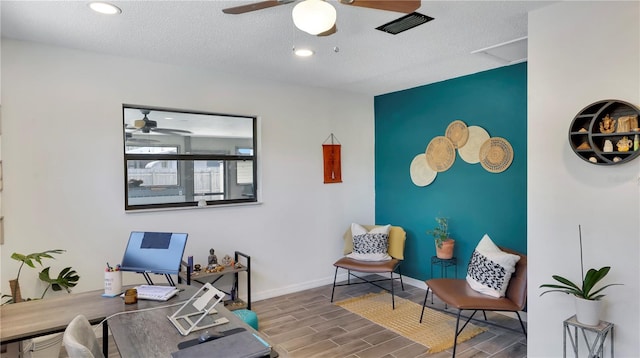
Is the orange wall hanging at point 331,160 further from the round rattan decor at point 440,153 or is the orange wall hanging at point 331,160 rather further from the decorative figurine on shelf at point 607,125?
the decorative figurine on shelf at point 607,125

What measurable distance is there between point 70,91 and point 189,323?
251cm

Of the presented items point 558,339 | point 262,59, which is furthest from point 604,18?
point 262,59

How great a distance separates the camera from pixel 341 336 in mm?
3320

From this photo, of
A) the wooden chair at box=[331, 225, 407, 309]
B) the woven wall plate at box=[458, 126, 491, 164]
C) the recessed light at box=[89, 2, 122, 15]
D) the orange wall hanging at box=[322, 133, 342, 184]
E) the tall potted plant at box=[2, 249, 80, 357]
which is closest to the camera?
the recessed light at box=[89, 2, 122, 15]

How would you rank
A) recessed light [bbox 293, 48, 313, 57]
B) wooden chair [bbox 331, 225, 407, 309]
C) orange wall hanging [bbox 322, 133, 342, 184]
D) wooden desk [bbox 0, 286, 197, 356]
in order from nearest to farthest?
1. wooden desk [bbox 0, 286, 197, 356]
2. recessed light [bbox 293, 48, 313, 57]
3. wooden chair [bbox 331, 225, 407, 309]
4. orange wall hanging [bbox 322, 133, 342, 184]

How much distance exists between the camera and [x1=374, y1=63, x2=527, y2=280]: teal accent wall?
3.66 meters

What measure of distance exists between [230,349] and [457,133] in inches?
138

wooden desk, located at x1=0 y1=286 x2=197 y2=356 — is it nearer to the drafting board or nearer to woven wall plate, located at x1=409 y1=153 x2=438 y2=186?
the drafting board

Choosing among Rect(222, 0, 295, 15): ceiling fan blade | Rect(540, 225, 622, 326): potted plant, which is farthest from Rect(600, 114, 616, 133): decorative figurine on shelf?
Rect(222, 0, 295, 15): ceiling fan blade

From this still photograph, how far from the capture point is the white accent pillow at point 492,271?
3.05 metres

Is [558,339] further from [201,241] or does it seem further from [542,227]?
[201,241]

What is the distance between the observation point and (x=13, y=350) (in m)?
2.15

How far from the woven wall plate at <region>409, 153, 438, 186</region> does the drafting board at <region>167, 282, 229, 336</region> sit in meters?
3.20

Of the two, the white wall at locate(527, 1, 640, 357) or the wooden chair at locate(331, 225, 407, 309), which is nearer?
the white wall at locate(527, 1, 640, 357)
